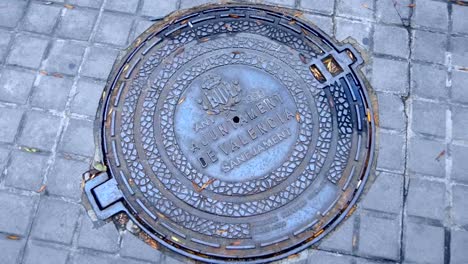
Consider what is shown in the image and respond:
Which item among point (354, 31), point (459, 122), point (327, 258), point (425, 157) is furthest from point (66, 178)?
point (459, 122)

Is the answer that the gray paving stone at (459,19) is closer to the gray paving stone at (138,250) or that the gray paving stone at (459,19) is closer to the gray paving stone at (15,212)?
the gray paving stone at (138,250)

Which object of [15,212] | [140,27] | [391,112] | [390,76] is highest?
[140,27]

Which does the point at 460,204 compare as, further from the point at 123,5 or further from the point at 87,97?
the point at 123,5

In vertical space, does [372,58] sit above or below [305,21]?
below

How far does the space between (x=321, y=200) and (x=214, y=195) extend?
0.75 metres

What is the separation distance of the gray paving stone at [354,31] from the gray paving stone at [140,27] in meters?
1.50

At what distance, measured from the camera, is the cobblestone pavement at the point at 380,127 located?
318 centimetres

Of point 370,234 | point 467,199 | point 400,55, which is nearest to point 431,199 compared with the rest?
point 467,199

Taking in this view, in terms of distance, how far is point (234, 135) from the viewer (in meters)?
3.40

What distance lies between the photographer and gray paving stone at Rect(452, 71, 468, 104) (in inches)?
140

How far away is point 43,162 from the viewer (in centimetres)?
335

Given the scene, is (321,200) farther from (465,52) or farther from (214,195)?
(465,52)

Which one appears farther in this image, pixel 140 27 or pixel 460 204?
pixel 140 27

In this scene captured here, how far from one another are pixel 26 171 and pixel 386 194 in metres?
2.56
